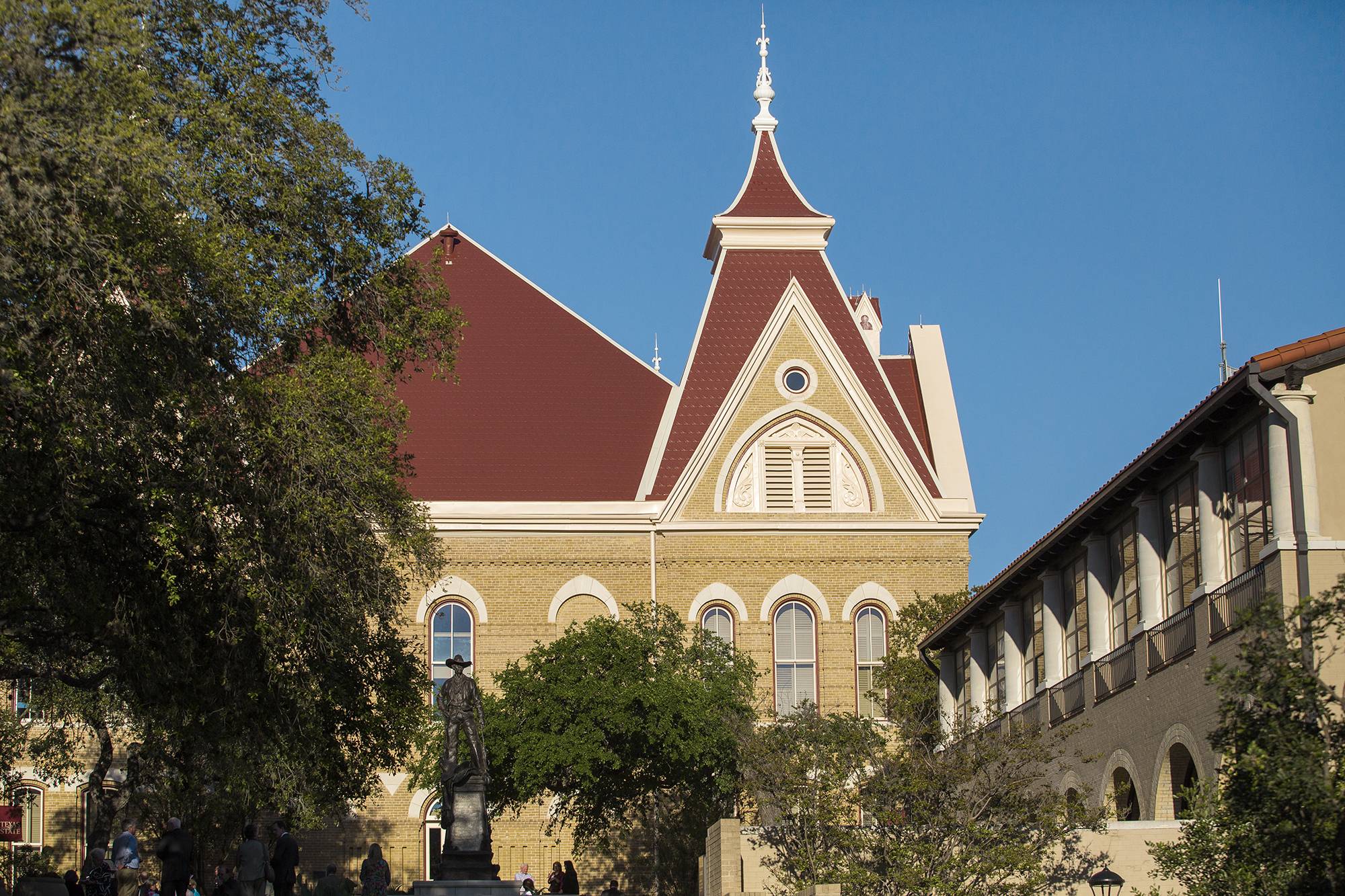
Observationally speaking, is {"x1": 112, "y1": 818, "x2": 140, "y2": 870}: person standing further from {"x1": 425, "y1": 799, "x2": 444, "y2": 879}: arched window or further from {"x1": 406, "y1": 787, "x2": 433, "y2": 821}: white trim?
{"x1": 406, "y1": 787, "x2": 433, "y2": 821}: white trim

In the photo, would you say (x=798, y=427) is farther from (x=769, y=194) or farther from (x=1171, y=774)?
(x=1171, y=774)

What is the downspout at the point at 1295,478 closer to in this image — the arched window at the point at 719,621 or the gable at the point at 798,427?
the gable at the point at 798,427

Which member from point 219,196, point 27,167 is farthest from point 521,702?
point 27,167

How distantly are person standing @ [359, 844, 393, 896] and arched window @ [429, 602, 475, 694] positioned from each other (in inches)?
780

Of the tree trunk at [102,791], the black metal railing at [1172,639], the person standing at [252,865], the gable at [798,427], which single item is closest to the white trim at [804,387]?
the gable at [798,427]

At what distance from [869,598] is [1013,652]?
839cm

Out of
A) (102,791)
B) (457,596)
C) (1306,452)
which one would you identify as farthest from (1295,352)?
(457,596)

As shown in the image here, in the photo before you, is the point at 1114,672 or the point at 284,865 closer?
the point at 284,865

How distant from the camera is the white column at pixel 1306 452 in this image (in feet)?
75.0

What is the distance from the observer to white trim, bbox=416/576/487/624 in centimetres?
4519

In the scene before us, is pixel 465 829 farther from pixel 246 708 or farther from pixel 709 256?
pixel 709 256

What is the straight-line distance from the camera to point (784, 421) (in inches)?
1811

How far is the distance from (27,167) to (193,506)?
483 centimetres

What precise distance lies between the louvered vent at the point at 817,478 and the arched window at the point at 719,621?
314cm
